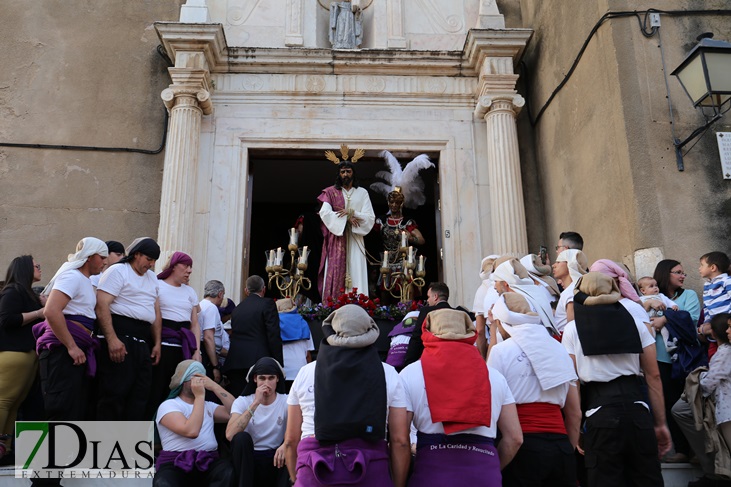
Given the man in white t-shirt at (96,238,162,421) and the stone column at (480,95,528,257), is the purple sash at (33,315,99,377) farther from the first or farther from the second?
the stone column at (480,95,528,257)

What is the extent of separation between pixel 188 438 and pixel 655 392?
3.22 meters

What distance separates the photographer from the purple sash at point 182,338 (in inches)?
212

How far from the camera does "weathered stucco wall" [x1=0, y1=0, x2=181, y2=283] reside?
8789 millimetres

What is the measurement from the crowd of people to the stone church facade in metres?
2.80

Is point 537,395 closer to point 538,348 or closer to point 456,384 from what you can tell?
point 538,348

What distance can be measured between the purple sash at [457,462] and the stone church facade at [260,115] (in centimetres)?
519

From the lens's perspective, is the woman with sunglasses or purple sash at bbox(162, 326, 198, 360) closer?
the woman with sunglasses

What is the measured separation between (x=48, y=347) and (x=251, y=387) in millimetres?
1465

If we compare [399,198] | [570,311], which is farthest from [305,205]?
[570,311]

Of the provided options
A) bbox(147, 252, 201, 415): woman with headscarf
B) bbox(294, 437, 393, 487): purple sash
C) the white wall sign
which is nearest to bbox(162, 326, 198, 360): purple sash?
bbox(147, 252, 201, 415): woman with headscarf

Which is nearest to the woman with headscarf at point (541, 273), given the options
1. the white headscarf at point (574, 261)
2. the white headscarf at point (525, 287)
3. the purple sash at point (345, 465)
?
the white headscarf at point (574, 261)

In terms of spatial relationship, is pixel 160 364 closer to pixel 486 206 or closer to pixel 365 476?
pixel 365 476

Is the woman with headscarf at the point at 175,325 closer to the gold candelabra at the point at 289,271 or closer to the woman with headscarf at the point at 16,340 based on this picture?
the woman with headscarf at the point at 16,340

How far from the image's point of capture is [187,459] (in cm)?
453
